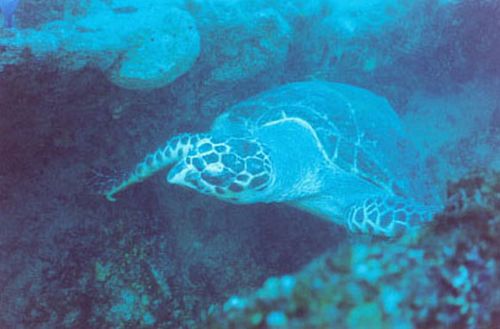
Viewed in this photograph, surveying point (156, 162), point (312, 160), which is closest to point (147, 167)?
point (156, 162)

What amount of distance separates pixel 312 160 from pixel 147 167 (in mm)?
1519

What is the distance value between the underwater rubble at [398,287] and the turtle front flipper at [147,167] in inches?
76.2

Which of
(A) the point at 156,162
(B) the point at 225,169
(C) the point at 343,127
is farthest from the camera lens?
(C) the point at 343,127

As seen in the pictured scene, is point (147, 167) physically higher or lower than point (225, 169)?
lower

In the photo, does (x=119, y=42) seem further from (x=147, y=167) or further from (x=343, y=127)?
(x=343, y=127)

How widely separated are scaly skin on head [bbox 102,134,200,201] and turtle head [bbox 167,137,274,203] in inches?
5.3

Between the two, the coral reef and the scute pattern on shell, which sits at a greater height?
the coral reef

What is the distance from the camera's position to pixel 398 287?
0.80 metres

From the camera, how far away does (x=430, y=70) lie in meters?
5.31

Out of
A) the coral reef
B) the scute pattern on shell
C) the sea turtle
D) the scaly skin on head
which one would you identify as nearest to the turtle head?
the sea turtle

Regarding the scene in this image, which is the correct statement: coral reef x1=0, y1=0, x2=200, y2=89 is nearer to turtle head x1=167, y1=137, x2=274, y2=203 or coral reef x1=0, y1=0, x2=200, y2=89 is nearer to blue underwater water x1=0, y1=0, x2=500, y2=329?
blue underwater water x1=0, y1=0, x2=500, y2=329

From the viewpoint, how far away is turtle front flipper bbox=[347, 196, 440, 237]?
101 inches

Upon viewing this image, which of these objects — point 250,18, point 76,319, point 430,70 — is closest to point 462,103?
point 430,70

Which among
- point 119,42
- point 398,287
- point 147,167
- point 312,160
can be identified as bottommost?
point 147,167
